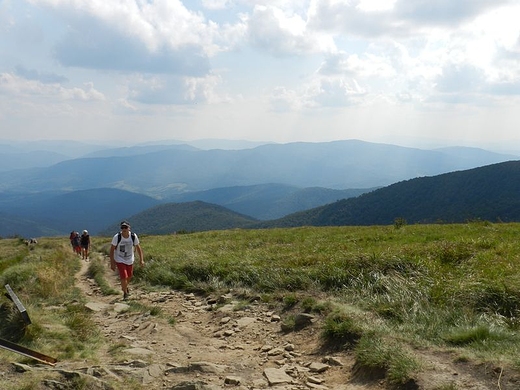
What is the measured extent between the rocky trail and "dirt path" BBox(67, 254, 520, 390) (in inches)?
0.6

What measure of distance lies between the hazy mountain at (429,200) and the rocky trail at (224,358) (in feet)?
469

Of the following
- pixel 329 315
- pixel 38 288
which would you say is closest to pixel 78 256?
pixel 38 288

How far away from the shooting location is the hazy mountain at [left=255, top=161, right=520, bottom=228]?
149000 mm

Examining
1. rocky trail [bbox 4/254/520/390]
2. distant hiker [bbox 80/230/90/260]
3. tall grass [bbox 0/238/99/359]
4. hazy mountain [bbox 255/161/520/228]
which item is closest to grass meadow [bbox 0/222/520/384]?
tall grass [bbox 0/238/99/359]

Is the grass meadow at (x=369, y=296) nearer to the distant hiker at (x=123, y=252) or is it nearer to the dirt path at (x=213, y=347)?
the dirt path at (x=213, y=347)

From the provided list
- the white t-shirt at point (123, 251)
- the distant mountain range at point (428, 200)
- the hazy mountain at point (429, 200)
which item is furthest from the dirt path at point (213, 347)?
the hazy mountain at point (429, 200)

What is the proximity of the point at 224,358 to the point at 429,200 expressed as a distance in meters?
177

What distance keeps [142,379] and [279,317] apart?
403 centimetres

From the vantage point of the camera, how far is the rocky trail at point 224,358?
542 centimetres

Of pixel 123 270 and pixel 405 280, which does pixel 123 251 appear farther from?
pixel 405 280

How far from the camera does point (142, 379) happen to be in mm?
5812

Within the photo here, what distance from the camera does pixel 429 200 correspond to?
168 metres

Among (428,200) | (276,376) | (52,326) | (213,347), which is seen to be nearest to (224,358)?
(213,347)

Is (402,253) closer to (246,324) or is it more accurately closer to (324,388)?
(246,324)
